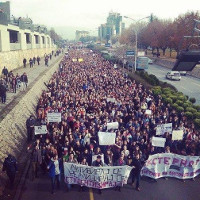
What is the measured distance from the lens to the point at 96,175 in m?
10.0

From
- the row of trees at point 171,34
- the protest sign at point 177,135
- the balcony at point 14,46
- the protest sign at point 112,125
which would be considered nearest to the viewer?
the protest sign at point 177,135

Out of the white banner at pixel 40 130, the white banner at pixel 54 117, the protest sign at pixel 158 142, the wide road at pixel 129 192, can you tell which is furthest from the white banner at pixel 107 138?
the white banner at pixel 54 117

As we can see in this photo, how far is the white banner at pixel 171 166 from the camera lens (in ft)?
36.1

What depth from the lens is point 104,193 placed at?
10.1 meters

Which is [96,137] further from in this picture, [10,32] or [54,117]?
[10,32]

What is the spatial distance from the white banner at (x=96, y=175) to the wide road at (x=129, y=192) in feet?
1.03

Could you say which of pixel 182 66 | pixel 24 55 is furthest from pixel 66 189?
pixel 24 55

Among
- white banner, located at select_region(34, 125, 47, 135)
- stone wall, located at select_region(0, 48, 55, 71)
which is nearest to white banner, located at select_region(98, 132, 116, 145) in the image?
white banner, located at select_region(34, 125, 47, 135)

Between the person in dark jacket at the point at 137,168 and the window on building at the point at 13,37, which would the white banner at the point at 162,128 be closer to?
the person in dark jacket at the point at 137,168

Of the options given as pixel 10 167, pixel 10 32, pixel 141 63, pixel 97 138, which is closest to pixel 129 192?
pixel 97 138

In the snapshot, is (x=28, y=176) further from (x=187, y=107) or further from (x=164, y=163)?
(x=187, y=107)

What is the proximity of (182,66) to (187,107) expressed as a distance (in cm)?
846

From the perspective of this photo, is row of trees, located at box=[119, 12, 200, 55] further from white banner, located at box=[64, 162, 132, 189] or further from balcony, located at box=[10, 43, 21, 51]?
white banner, located at box=[64, 162, 132, 189]

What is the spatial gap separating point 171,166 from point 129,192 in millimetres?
2181
